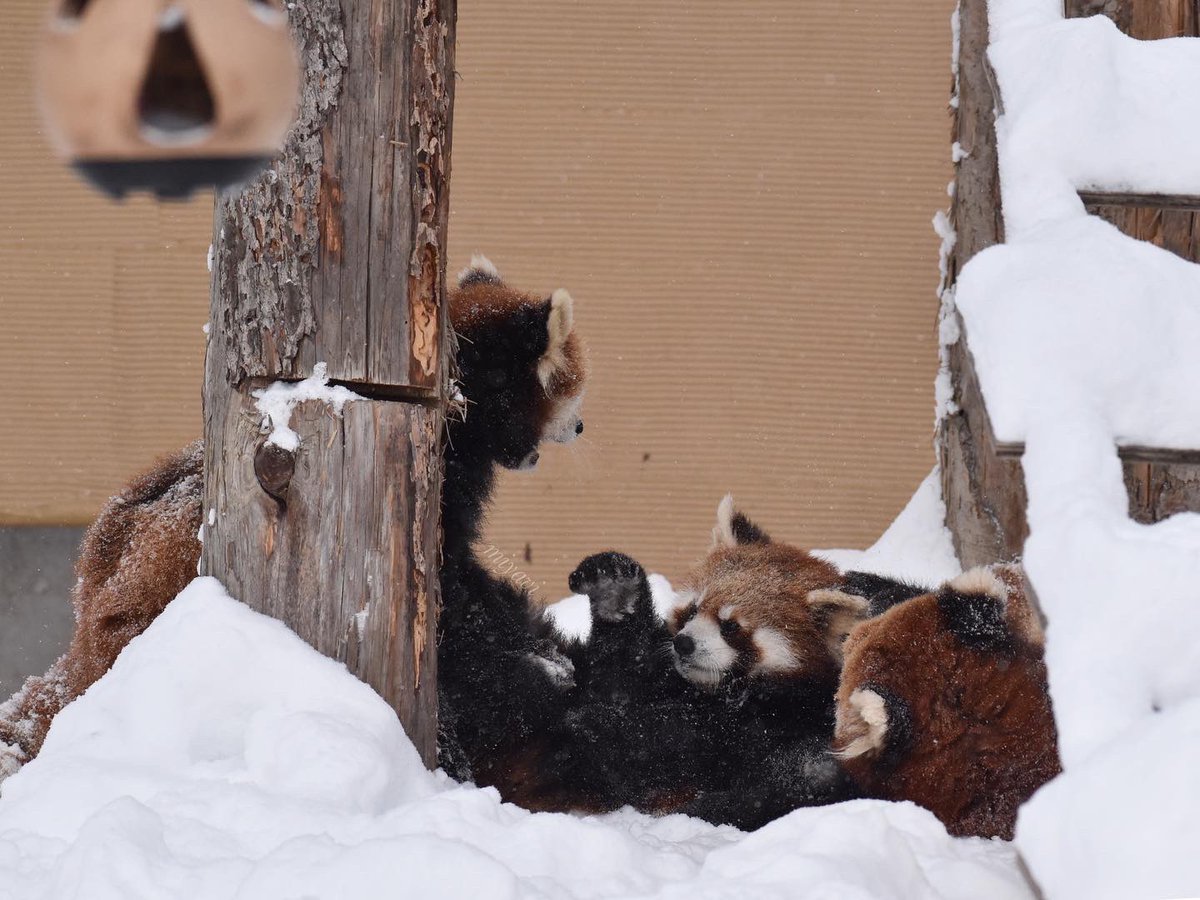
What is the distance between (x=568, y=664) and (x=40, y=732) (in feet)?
4.09

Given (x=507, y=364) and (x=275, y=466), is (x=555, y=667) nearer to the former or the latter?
(x=507, y=364)

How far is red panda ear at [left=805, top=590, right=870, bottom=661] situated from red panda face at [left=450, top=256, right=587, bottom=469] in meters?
0.87

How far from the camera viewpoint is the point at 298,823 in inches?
71.7

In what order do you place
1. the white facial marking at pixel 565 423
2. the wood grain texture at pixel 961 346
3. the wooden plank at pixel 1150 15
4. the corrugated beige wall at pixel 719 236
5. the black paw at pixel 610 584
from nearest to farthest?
the black paw at pixel 610 584, the wooden plank at pixel 1150 15, the white facial marking at pixel 565 423, the wood grain texture at pixel 961 346, the corrugated beige wall at pixel 719 236

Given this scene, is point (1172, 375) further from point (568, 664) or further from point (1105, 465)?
point (568, 664)

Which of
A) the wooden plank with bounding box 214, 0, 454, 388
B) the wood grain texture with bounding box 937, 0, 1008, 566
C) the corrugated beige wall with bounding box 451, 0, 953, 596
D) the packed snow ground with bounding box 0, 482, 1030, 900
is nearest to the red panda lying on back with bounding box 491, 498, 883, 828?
the packed snow ground with bounding box 0, 482, 1030, 900

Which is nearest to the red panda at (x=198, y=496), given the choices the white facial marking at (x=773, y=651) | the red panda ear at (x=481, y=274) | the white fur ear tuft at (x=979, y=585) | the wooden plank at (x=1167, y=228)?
the red panda ear at (x=481, y=274)

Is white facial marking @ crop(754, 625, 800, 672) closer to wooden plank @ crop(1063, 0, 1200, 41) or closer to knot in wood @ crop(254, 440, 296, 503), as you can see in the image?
knot in wood @ crop(254, 440, 296, 503)

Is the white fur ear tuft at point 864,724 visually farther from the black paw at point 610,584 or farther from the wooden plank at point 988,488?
the wooden plank at point 988,488

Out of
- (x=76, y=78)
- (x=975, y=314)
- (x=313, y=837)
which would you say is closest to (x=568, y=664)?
(x=313, y=837)

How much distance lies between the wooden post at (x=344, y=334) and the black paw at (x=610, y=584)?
0.62 metres

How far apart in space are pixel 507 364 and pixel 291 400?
0.92m

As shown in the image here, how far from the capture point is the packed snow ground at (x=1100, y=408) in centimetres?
123

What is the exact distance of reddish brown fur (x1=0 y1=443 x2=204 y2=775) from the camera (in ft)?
9.04
